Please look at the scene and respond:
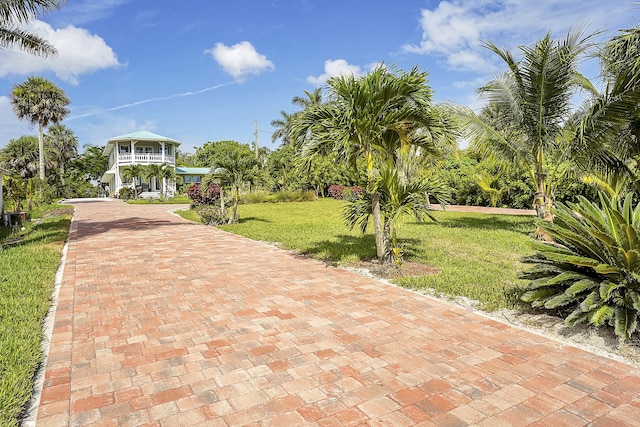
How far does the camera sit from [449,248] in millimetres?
9828

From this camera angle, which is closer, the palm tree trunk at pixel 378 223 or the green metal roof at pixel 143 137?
the palm tree trunk at pixel 378 223

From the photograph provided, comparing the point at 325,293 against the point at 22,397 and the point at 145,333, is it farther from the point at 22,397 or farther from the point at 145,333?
the point at 22,397

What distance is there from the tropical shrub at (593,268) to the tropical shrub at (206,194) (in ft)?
56.2

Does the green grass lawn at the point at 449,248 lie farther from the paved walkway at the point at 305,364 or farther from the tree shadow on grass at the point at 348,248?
the paved walkway at the point at 305,364

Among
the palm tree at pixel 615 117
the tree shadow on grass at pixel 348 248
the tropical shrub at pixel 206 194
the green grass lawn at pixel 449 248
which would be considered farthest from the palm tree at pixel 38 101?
the palm tree at pixel 615 117

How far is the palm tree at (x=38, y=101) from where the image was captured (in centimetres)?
3344

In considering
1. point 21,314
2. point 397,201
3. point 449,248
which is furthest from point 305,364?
point 449,248

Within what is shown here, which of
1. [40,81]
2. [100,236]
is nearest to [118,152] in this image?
[40,81]

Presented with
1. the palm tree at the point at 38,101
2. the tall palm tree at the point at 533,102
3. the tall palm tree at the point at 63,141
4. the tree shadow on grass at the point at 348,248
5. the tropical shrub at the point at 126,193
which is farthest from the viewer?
the tall palm tree at the point at 63,141

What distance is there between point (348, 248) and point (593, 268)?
226 inches

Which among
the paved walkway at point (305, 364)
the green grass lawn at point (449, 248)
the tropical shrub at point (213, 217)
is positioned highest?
the tropical shrub at point (213, 217)

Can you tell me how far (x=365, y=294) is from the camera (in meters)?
5.84

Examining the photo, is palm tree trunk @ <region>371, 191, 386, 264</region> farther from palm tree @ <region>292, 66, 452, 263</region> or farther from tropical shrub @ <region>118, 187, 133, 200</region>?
tropical shrub @ <region>118, 187, 133, 200</region>

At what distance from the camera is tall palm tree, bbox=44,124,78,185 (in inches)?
1951
